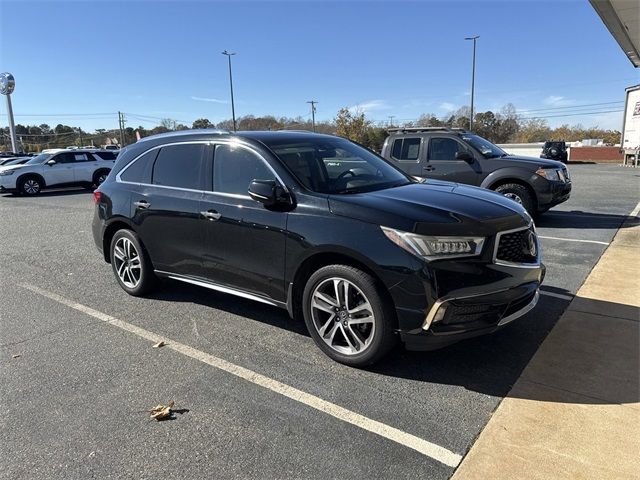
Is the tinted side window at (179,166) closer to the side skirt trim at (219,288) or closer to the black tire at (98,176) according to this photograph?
the side skirt trim at (219,288)

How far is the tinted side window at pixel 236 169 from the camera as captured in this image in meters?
4.19

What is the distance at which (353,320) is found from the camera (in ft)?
11.6

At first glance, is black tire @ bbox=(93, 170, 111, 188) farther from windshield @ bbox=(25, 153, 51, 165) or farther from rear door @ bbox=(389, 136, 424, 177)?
rear door @ bbox=(389, 136, 424, 177)

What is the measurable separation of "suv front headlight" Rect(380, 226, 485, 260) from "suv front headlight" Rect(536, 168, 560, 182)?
6.66m

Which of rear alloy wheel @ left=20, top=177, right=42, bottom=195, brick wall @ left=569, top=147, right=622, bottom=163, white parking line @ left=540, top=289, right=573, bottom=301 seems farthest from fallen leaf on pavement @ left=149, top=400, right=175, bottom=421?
brick wall @ left=569, top=147, right=622, bottom=163

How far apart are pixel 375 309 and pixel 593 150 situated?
1864 inches

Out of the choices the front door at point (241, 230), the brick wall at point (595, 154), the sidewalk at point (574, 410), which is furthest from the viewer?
the brick wall at point (595, 154)

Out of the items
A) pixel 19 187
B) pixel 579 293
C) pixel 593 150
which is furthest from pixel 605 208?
pixel 593 150

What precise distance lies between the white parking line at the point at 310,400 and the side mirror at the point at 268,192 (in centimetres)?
132

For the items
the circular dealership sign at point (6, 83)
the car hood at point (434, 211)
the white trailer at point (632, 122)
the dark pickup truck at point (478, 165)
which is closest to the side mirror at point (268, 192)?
the car hood at point (434, 211)

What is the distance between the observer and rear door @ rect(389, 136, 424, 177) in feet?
32.8

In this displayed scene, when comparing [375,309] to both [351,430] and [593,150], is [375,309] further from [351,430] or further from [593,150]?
[593,150]

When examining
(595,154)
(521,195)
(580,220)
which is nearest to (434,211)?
(521,195)

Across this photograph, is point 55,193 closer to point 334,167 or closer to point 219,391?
point 334,167
